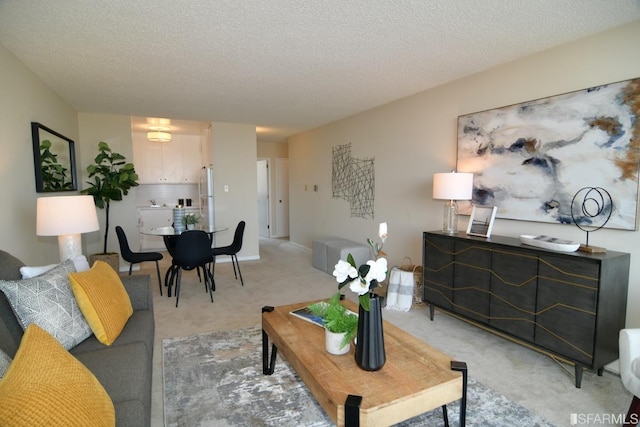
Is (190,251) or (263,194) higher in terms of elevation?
(263,194)

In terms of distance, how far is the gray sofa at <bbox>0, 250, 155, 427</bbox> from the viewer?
1330 millimetres

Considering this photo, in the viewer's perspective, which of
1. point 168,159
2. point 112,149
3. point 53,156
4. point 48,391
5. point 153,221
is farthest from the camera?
point 168,159

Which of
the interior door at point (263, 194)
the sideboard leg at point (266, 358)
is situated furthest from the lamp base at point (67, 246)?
the interior door at point (263, 194)

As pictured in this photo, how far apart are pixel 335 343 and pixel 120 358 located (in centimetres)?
106

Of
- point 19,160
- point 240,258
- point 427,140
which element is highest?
point 427,140

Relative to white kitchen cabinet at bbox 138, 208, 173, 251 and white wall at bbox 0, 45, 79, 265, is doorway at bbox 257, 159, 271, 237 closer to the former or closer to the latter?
white kitchen cabinet at bbox 138, 208, 173, 251

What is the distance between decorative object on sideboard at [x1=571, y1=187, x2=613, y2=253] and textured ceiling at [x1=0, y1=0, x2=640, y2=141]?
45.0 inches

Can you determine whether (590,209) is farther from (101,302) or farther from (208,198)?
(208,198)

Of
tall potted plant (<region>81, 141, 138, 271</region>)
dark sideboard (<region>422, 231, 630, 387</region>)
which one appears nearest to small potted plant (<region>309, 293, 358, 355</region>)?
dark sideboard (<region>422, 231, 630, 387</region>)

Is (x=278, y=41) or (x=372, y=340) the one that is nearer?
(x=372, y=340)

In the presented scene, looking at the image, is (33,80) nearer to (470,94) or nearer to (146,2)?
(146,2)

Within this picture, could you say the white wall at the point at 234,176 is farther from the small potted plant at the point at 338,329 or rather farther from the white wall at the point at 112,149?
the small potted plant at the point at 338,329

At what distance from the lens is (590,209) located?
2.47m

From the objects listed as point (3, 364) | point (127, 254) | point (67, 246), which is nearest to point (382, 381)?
point (3, 364)
